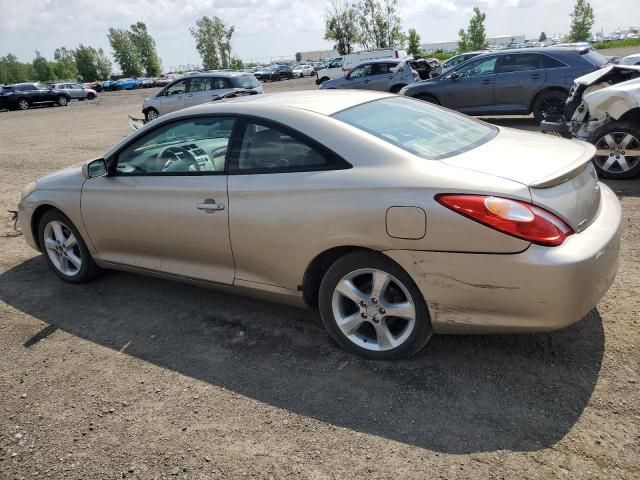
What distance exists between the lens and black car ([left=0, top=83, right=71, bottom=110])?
32.5 meters

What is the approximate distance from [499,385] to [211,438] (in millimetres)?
1534

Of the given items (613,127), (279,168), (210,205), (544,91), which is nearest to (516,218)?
(279,168)

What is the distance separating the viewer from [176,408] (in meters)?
2.94

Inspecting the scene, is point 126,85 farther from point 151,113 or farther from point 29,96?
point 151,113

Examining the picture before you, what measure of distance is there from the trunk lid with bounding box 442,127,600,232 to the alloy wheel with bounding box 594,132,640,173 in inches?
141

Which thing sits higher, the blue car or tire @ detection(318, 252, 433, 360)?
tire @ detection(318, 252, 433, 360)

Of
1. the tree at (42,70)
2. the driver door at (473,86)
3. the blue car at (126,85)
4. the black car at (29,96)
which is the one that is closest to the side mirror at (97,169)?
the driver door at (473,86)

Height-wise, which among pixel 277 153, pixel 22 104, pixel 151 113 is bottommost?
pixel 22 104

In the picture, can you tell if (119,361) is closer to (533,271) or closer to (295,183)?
(295,183)

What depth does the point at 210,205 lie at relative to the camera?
351 centimetres

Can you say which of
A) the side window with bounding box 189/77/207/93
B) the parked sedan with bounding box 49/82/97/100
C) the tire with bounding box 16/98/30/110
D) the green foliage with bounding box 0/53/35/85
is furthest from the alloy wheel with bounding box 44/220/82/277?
the green foliage with bounding box 0/53/35/85

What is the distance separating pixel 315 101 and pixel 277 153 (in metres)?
0.53

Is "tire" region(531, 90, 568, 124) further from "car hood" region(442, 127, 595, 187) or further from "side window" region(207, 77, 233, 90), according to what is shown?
"side window" region(207, 77, 233, 90)

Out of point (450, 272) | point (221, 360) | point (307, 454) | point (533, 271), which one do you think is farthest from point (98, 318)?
point (533, 271)
